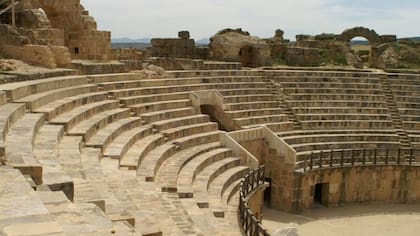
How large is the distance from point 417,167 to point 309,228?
505cm

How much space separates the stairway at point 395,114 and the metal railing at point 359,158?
1.71ft

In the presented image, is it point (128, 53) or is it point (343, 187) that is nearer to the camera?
point (343, 187)

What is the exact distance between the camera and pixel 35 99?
9914mm

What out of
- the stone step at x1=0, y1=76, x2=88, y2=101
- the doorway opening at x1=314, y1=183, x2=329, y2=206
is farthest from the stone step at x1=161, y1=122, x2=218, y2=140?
the doorway opening at x1=314, y1=183, x2=329, y2=206

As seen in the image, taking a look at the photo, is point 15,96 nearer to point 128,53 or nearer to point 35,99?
point 35,99

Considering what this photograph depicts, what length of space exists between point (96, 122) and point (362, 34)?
19562 mm

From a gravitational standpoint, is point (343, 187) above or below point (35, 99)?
below

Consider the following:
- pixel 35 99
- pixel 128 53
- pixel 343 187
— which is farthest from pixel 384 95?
pixel 35 99

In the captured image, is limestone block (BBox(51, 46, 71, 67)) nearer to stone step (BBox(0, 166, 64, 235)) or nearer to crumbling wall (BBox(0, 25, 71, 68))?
crumbling wall (BBox(0, 25, 71, 68))

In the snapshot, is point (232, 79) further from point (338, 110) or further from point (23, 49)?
point (23, 49)

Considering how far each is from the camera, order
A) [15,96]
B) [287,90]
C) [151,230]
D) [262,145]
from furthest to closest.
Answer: [287,90] → [262,145] → [15,96] → [151,230]

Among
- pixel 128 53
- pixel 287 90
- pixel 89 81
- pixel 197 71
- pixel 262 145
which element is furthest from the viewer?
pixel 128 53

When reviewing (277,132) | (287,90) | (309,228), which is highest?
(287,90)

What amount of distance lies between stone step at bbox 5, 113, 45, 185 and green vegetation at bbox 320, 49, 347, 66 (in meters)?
17.0
